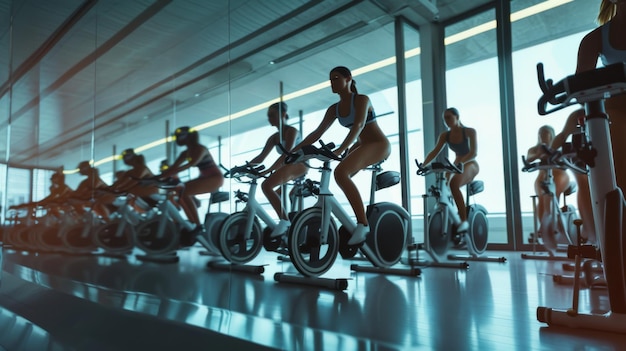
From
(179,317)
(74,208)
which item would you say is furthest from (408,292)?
(74,208)

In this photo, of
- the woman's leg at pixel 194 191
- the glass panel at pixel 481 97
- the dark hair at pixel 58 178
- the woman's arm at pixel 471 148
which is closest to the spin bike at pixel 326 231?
the woman's leg at pixel 194 191

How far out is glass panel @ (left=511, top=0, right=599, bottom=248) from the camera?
220cm

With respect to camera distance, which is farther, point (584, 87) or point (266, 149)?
point (266, 149)

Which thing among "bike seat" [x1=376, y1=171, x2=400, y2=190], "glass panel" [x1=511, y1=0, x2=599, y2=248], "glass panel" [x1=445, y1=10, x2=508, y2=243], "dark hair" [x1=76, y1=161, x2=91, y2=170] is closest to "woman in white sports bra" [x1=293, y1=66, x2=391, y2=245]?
"bike seat" [x1=376, y1=171, x2=400, y2=190]

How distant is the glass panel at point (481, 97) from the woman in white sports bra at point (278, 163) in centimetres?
218

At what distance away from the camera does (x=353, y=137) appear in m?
2.88

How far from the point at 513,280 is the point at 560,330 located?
1.44 metres

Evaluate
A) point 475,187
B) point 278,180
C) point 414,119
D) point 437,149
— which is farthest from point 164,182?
point 475,187

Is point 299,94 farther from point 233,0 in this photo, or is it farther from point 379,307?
point 379,307

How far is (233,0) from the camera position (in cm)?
212

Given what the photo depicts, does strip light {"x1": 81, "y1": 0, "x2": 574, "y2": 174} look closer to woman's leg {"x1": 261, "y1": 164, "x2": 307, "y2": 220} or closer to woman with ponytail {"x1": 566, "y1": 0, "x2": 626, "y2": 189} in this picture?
woman's leg {"x1": 261, "y1": 164, "x2": 307, "y2": 220}

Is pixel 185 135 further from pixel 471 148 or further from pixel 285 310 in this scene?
pixel 471 148

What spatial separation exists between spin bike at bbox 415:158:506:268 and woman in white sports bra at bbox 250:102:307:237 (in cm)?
147

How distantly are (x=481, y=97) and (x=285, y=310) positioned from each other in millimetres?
3425
